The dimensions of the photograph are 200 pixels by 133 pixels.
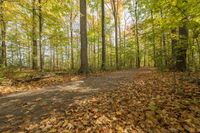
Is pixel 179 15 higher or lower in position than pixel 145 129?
higher

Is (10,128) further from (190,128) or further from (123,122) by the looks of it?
(190,128)

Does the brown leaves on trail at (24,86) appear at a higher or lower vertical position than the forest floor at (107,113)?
higher

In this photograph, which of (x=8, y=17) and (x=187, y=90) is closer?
(x=187, y=90)

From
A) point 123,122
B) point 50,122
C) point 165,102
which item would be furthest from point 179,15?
point 50,122

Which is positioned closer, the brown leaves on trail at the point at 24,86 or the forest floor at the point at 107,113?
the forest floor at the point at 107,113

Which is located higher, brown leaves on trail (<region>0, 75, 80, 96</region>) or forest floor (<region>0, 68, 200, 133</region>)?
brown leaves on trail (<region>0, 75, 80, 96</region>)

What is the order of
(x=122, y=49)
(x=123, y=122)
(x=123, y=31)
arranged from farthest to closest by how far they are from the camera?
(x=123, y=31), (x=122, y=49), (x=123, y=122)

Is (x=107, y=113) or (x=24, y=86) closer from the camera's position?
(x=107, y=113)

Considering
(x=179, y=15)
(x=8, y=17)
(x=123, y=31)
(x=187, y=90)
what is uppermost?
(x=123, y=31)

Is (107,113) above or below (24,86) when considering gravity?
below

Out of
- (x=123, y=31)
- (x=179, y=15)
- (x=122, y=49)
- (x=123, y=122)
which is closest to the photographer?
(x=123, y=122)

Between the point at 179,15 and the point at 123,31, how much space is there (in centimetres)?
2747

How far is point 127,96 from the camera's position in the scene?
4832 millimetres

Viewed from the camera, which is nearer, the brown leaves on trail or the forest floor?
the forest floor
